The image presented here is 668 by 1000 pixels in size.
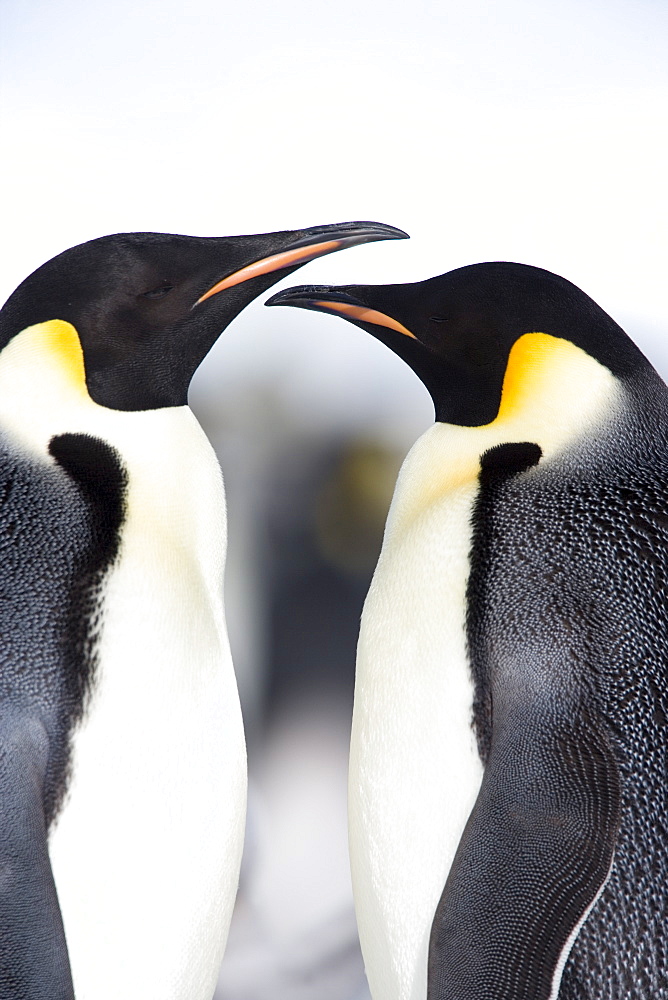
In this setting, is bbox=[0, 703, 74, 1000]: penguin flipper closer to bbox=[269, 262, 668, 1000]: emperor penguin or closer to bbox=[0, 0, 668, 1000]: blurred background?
bbox=[269, 262, 668, 1000]: emperor penguin

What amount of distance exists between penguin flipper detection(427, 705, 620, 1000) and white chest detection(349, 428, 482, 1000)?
6 cm

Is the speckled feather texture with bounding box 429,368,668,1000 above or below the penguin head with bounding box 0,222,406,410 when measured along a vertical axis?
below

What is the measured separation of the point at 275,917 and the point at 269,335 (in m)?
1.06

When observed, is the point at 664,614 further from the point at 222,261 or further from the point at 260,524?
the point at 260,524

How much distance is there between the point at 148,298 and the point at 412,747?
1.99 ft

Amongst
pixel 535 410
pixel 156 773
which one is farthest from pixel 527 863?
pixel 535 410

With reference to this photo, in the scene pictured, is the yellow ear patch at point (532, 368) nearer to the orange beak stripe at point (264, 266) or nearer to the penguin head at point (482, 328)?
the penguin head at point (482, 328)

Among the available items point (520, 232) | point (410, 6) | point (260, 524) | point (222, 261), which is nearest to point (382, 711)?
point (222, 261)

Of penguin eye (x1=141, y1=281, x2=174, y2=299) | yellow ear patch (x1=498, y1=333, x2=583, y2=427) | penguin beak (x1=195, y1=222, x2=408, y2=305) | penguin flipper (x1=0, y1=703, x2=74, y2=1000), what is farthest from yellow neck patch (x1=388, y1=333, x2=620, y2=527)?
penguin flipper (x1=0, y1=703, x2=74, y2=1000)

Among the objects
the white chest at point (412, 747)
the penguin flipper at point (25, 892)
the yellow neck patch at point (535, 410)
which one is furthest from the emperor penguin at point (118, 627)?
the yellow neck patch at point (535, 410)

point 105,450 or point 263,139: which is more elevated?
point 263,139

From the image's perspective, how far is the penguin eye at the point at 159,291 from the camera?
3.73 ft

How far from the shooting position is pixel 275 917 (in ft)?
5.57

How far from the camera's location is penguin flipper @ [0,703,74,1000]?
2.84 feet
